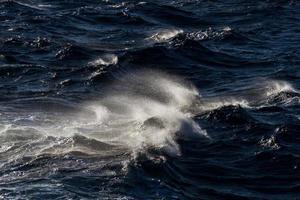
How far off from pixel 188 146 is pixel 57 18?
21151 mm

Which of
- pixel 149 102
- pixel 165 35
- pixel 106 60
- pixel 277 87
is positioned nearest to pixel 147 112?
pixel 149 102

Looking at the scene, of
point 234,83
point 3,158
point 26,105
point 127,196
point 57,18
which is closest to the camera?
point 127,196

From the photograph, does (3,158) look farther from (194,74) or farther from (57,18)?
(57,18)

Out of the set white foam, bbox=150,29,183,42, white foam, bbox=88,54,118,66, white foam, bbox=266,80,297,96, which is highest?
white foam, bbox=266,80,297,96

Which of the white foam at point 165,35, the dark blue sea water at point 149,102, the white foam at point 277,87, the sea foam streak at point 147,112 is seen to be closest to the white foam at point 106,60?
the dark blue sea water at point 149,102

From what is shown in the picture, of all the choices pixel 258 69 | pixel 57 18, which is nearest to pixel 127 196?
pixel 258 69

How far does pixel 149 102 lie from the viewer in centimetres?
2931

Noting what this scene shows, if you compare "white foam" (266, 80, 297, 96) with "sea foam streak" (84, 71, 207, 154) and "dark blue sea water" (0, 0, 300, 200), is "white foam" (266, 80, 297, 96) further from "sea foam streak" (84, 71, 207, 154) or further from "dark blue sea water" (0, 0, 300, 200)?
"sea foam streak" (84, 71, 207, 154)

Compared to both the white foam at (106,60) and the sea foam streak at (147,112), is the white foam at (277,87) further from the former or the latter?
the white foam at (106,60)

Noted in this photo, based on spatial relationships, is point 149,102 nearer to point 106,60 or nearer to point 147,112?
point 147,112

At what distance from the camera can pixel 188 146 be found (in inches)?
965

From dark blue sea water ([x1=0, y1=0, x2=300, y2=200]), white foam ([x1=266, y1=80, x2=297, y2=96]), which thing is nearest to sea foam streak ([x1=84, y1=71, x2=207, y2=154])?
dark blue sea water ([x1=0, y1=0, x2=300, y2=200])

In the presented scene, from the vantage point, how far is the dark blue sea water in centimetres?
2169

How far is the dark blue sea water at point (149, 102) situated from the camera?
2169 centimetres
